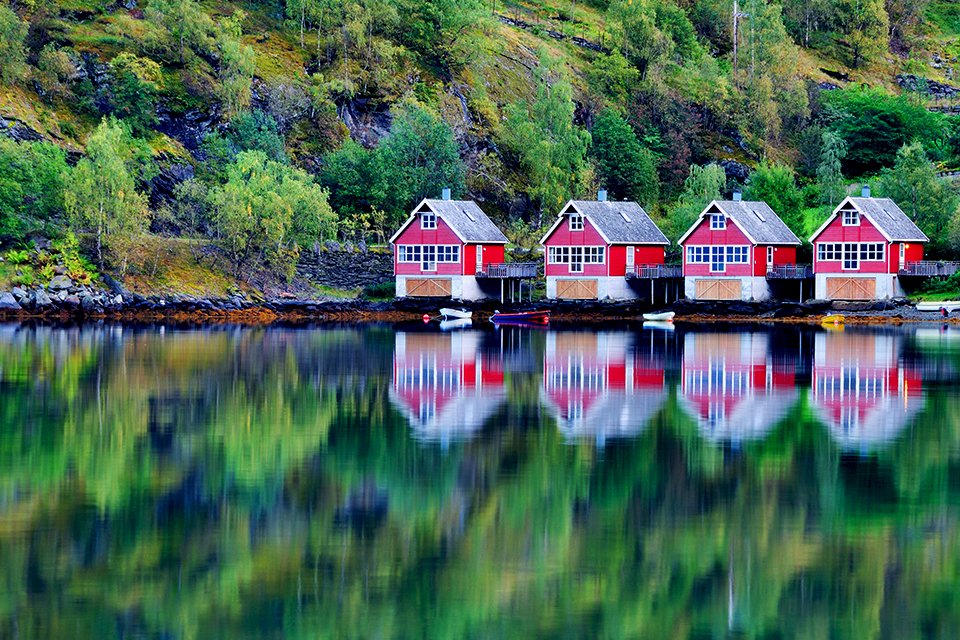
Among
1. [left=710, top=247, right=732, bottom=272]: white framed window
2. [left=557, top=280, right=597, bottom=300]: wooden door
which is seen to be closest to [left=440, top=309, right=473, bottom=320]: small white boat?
[left=557, top=280, right=597, bottom=300]: wooden door

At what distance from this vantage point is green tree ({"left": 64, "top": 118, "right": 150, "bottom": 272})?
255 ft

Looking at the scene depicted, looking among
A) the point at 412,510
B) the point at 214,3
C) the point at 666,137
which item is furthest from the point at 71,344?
the point at 666,137

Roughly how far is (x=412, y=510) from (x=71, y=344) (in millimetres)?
35967

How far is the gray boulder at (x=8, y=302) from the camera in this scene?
73.1 m

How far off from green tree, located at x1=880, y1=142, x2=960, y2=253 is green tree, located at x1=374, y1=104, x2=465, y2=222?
27404mm


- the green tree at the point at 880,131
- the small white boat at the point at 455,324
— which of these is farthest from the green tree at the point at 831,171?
the small white boat at the point at 455,324

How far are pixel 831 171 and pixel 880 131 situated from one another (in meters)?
14.7

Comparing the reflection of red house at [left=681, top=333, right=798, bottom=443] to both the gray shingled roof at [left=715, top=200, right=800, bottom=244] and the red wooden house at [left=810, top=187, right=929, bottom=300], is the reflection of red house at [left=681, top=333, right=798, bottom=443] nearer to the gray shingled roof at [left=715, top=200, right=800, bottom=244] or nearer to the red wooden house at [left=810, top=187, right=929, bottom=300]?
the red wooden house at [left=810, top=187, right=929, bottom=300]

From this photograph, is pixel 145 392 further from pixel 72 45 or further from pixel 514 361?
pixel 72 45

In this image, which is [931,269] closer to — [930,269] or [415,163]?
[930,269]

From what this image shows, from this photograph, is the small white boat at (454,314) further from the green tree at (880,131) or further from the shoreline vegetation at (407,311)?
the green tree at (880,131)

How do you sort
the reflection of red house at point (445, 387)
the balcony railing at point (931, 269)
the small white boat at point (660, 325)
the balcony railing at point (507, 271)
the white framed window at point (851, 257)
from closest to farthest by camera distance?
the reflection of red house at point (445, 387)
the small white boat at point (660, 325)
the balcony railing at point (931, 269)
the white framed window at point (851, 257)
the balcony railing at point (507, 271)

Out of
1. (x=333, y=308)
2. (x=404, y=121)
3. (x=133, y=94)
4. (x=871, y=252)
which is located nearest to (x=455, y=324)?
(x=333, y=308)

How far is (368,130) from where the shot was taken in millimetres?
101625
